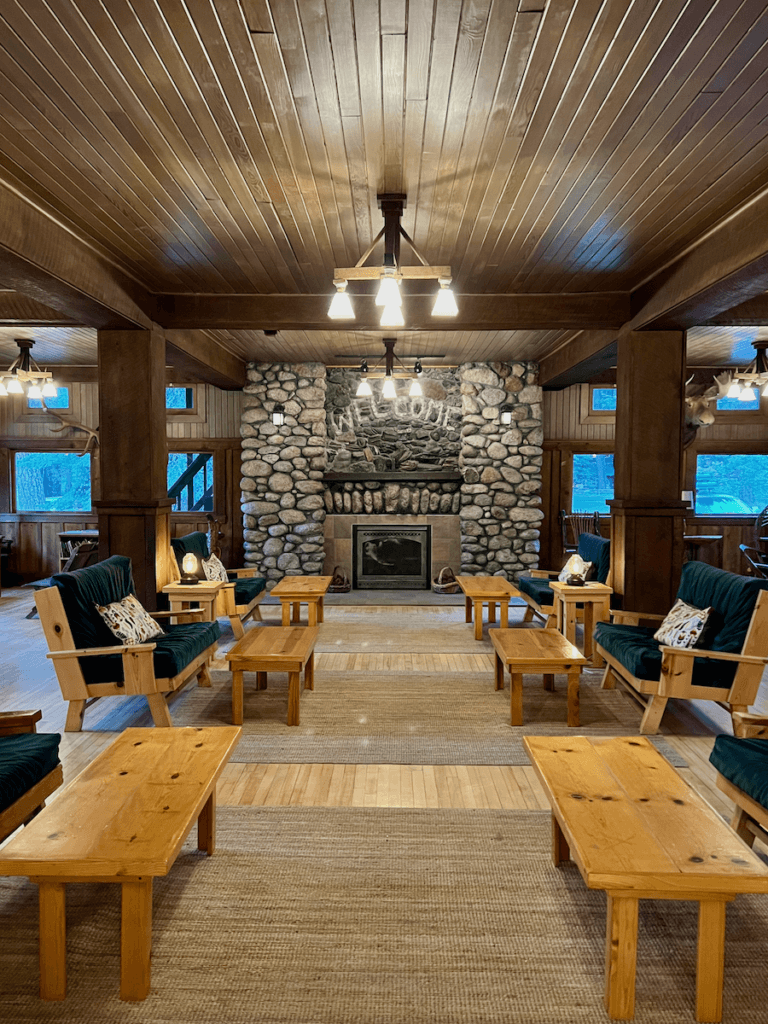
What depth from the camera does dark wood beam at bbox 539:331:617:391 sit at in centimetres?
629

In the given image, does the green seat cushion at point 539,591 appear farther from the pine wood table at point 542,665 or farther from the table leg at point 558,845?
the table leg at point 558,845

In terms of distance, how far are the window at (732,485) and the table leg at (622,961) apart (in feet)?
28.1

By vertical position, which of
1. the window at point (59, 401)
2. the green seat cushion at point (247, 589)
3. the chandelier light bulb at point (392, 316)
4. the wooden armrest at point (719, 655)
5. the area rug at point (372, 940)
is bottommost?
the area rug at point (372, 940)

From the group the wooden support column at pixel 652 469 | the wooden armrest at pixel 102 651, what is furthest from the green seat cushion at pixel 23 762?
the wooden support column at pixel 652 469

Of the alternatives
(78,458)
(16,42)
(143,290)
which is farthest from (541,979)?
(78,458)

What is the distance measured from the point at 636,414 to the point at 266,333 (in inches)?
144

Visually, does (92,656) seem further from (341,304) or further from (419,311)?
(419,311)

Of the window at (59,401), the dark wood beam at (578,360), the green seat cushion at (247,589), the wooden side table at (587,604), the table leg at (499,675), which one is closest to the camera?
the table leg at (499,675)

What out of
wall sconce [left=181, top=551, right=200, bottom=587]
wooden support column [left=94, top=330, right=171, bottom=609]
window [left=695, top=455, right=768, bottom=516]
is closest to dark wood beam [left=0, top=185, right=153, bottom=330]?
wooden support column [left=94, top=330, right=171, bottom=609]

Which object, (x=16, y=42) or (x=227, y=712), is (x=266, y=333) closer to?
(x=227, y=712)

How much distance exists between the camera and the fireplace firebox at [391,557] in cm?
892

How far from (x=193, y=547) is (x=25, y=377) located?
2825 millimetres

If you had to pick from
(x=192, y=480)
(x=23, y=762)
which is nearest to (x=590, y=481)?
(x=192, y=480)

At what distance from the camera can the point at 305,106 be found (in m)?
2.74
